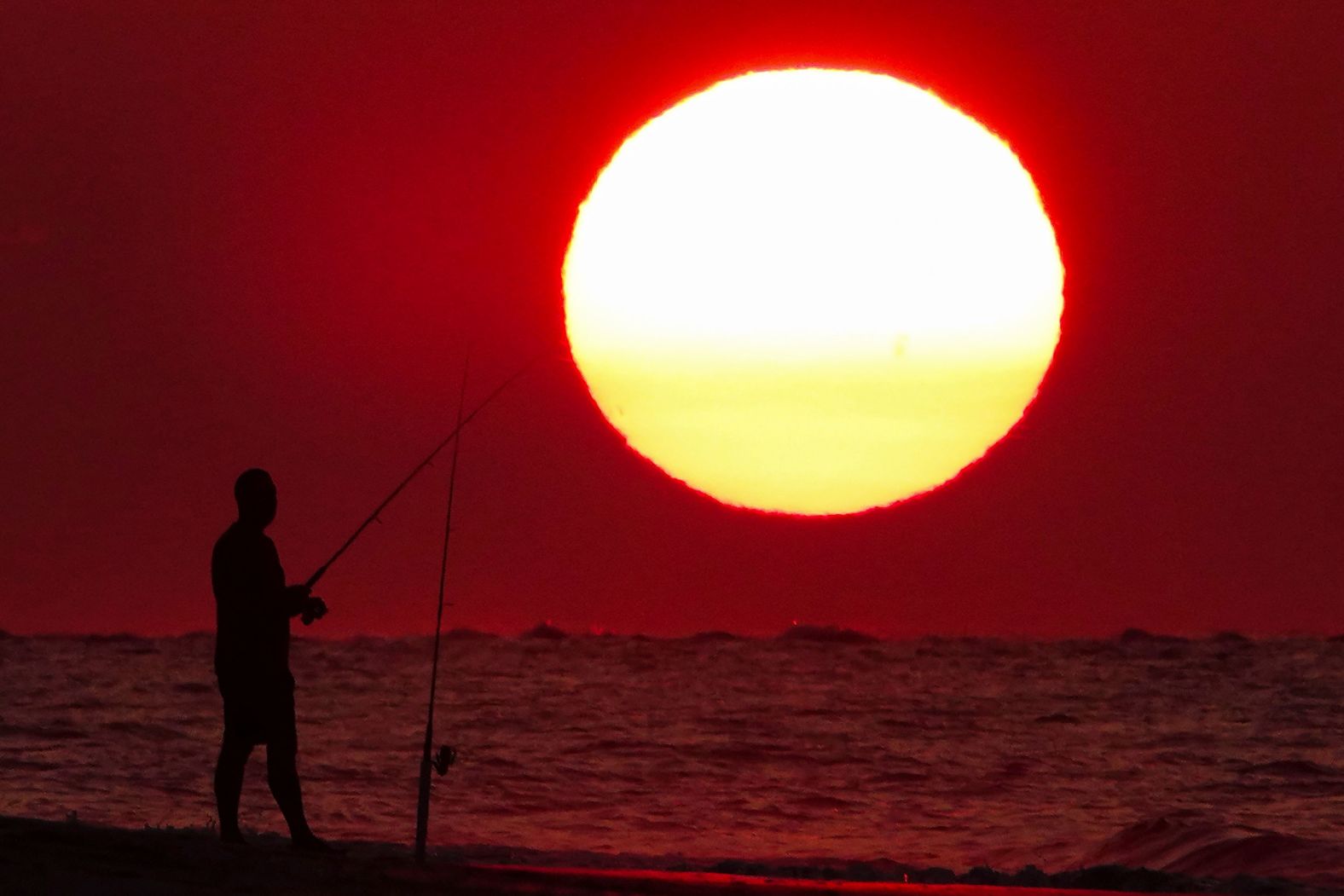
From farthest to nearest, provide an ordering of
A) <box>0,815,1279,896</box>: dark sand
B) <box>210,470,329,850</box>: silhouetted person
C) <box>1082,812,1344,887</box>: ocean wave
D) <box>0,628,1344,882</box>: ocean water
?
<box>0,628,1344,882</box>: ocean water, <box>1082,812,1344,887</box>: ocean wave, <box>210,470,329,850</box>: silhouetted person, <box>0,815,1279,896</box>: dark sand

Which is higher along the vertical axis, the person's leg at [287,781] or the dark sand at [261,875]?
the person's leg at [287,781]

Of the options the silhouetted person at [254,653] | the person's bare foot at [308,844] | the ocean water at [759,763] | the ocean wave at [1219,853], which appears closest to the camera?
the person's bare foot at [308,844]

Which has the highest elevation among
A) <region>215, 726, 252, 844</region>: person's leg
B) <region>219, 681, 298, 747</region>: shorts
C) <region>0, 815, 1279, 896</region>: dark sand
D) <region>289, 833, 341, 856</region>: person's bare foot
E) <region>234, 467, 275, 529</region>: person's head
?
<region>234, 467, 275, 529</region>: person's head

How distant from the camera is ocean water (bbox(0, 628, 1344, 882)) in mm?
14727

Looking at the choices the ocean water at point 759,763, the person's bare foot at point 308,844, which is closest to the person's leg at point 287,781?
the person's bare foot at point 308,844

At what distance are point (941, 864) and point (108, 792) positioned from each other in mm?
6861

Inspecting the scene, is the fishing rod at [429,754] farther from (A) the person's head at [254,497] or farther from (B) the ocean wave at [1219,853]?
Result: (B) the ocean wave at [1219,853]

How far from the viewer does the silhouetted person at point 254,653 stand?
817cm

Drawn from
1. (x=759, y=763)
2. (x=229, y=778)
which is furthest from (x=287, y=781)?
(x=759, y=763)

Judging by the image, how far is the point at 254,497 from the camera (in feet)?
27.2

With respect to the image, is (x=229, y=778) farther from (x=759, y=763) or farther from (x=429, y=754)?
(x=759, y=763)

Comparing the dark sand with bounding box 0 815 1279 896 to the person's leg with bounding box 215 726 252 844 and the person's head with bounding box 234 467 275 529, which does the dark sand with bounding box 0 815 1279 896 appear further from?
the person's head with bounding box 234 467 275 529

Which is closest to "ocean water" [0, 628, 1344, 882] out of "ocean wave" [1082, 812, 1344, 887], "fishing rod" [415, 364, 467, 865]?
"ocean wave" [1082, 812, 1344, 887]

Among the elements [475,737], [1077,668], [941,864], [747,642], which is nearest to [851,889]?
[941,864]
